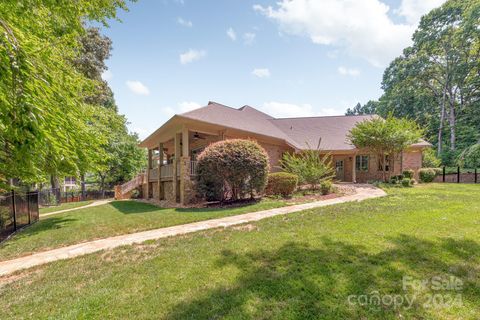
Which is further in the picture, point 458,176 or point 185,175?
point 458,176

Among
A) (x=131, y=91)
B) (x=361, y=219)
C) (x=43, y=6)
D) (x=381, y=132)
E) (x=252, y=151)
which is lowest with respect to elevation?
(x=361, y=219)

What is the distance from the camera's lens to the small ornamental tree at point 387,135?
50.6 ft

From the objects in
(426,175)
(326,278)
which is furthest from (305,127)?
(326,278)

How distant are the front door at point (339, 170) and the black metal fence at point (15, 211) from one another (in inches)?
762

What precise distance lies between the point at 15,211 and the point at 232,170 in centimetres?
769

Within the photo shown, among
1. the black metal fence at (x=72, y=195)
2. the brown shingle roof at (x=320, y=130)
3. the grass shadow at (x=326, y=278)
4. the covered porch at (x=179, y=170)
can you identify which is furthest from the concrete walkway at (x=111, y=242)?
the black metal fence at (x=72, y=195)

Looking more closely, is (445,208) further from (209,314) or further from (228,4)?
(228,4)

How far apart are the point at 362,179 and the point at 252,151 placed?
13.3 meters

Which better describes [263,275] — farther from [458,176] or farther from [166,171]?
[458,176]

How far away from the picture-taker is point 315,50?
12617 millimetres

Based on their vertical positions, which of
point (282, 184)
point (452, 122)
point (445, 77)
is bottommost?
point (282, 184)

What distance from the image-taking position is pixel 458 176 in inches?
739

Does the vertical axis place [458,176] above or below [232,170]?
below

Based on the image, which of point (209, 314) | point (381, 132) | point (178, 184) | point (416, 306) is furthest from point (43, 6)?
point (381, 132)
